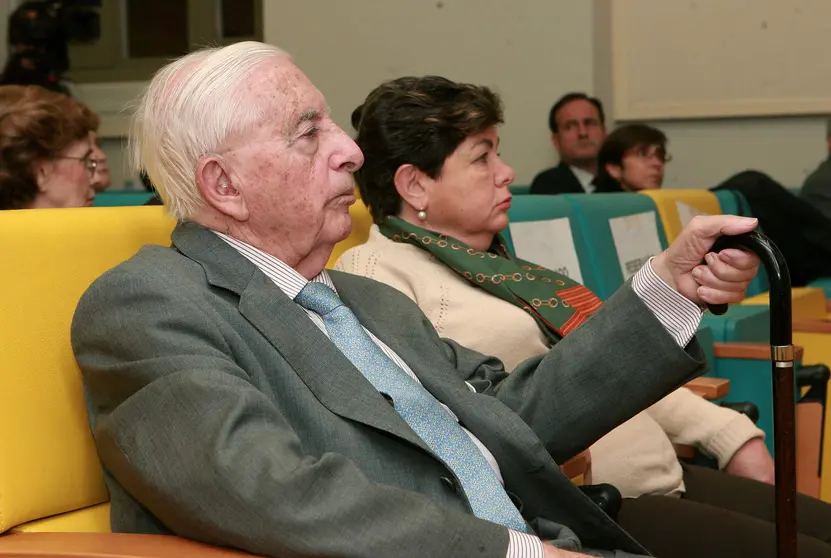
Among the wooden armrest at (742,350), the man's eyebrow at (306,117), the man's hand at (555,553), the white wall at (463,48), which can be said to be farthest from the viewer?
the white wall at (463,48)

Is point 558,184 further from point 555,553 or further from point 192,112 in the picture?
point 555,553

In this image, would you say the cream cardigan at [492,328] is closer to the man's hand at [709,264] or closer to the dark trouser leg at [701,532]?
the dark trouser leg at [701,532]

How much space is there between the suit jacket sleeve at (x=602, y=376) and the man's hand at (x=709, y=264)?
0.19ft

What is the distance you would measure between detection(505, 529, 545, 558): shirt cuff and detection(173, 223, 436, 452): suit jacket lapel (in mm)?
160

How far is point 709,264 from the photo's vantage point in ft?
4.25

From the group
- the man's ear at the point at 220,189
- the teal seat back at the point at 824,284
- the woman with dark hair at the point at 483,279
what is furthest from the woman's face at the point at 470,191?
the teal seat back at the point at 824,284

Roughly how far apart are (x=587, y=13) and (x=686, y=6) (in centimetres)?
51

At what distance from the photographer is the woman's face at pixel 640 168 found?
4438 millimetres

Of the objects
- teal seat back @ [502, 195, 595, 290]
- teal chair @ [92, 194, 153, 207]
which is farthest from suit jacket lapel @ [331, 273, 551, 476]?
teal chair @ [92, 194, 153, 207]

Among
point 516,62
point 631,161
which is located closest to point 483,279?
point 631,161

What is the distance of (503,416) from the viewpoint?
4.57 feet

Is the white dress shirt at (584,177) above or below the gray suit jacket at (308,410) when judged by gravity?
above

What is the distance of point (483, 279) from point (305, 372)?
670 mm

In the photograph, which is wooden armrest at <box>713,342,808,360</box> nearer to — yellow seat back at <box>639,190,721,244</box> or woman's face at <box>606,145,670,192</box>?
yellow seat back at <box>639,190,721,244</box>
